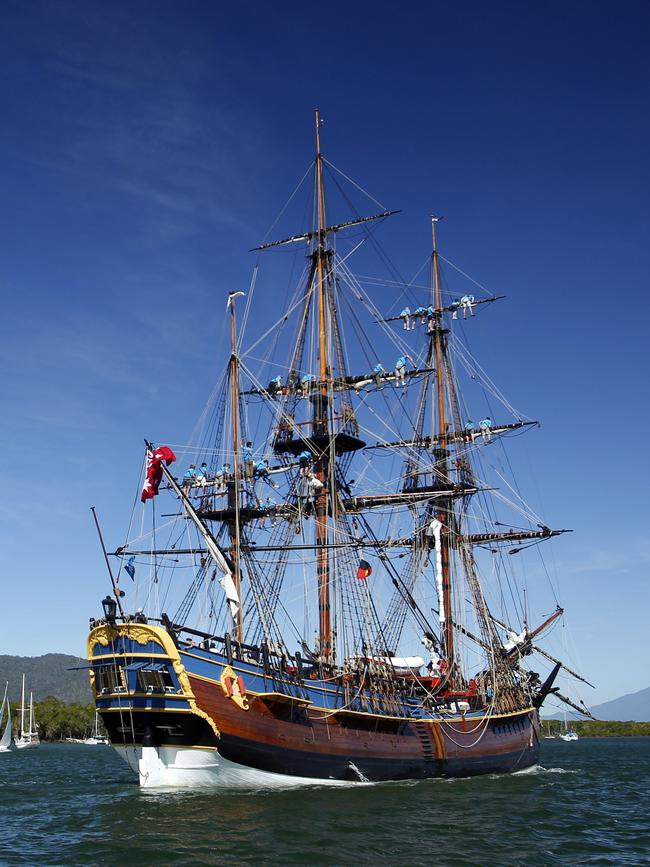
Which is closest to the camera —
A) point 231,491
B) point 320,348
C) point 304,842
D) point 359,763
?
point 304,842

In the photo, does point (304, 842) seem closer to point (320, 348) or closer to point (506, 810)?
point (506, 810)

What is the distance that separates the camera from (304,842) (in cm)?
2608

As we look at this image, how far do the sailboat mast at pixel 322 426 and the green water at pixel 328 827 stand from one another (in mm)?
9572

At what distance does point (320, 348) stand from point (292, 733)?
23.9 meters

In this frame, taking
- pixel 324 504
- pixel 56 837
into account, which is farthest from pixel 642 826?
pixel 324 504

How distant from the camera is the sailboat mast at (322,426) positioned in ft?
158

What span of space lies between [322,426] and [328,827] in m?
28.3

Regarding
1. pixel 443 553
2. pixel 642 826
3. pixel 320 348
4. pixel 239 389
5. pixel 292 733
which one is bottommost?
pixel 642 826

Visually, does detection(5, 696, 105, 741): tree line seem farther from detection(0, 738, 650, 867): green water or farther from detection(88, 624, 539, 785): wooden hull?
detection(88, 624, 539, 785): wooden hull

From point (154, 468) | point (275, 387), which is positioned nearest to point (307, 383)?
point (275, 387)

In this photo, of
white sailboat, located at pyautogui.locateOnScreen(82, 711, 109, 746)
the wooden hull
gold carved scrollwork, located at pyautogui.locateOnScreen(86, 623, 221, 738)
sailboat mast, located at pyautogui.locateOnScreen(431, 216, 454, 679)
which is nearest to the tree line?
white sailboat, located at pyautogui.locateOnScreen(82, 711, 109, 746)

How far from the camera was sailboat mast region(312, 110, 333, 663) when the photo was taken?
48188 mm

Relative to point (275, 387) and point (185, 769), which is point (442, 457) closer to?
point (275, 387)

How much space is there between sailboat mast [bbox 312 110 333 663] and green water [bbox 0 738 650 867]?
9.57 metres
